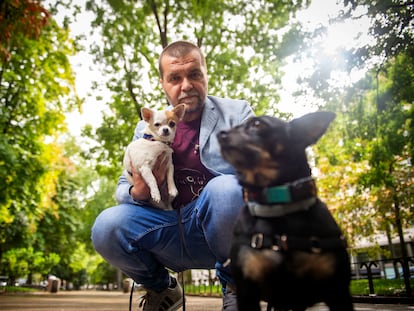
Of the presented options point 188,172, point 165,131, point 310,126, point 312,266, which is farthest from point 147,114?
point 312,266

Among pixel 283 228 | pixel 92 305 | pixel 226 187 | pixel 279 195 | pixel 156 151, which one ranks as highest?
pixel 156 151

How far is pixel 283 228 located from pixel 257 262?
0.16 m

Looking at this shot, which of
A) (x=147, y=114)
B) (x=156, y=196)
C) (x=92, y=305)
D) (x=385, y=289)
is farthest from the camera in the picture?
(x=385, y=289)

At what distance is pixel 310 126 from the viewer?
1.41 meters

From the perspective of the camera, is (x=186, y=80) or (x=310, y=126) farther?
(x=186, y=80)

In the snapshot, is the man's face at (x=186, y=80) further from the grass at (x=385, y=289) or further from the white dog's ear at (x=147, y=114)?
the grass at (x=385, y=289)

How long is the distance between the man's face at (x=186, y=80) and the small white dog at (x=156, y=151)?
0.37 feet

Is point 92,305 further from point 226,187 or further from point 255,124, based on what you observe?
point 255,124

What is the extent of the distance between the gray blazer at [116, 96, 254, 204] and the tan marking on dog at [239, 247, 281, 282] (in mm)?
910

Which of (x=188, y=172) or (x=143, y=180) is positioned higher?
(x=188, y=172)

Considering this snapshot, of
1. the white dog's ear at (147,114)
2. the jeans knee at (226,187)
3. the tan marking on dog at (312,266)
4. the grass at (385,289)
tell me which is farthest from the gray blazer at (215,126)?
the grass at (385,289)

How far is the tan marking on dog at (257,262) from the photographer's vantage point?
1.34m

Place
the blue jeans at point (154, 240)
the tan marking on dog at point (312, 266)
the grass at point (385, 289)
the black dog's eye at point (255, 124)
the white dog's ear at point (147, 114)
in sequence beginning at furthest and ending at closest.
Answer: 1. the grass at point (385, 289)
2. the white dog's ear at point (147, 114)
3. the blue jeans at point (154, 240)
4. the black dog's eye at point (255, 124)
5. the tan marking on dog at point (312, 266)

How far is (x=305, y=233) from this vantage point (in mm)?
1334
